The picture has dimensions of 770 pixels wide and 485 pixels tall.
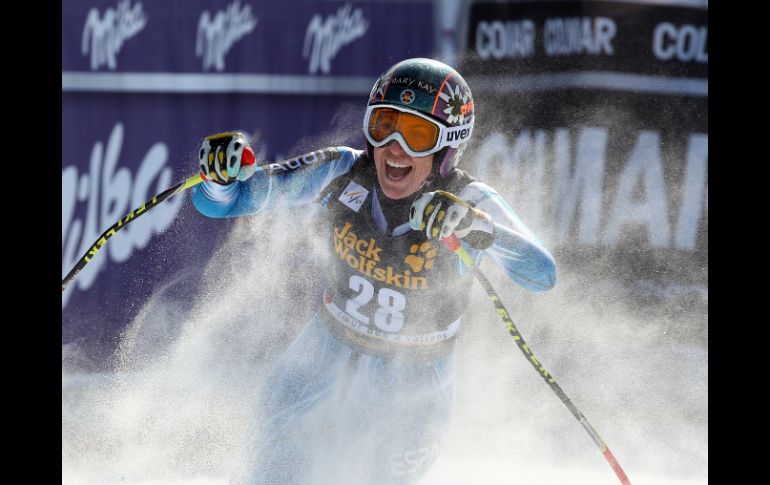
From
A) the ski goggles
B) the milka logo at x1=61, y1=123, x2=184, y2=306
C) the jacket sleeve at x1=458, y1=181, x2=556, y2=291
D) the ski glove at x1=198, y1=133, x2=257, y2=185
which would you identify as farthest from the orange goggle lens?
the milka logo at x1=61, y1=123, x2=184, y2=306

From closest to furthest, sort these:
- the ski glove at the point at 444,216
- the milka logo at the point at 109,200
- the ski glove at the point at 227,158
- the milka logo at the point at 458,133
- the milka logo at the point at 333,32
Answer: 1. the ski glove at the point at 444,216
2. the ski glove at the point at 227,158
3. the milka logo at the point at 458,133
4. the milka logo at the point at 333,32
5. the milka logo at the point at 109,200

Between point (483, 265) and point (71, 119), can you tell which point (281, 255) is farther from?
point (71, 119)

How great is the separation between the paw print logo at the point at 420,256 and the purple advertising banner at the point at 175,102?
2646mm

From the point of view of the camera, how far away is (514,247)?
12.9 feet

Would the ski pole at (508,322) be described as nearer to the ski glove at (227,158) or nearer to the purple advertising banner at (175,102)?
the ski glove at (227,158)

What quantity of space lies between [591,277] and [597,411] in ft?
3.44

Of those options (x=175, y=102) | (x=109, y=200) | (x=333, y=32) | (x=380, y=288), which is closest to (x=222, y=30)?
(x=175, y=102)

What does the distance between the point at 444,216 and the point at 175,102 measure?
12.7ft

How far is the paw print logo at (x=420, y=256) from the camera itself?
4004 mm

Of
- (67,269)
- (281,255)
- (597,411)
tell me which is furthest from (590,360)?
(67,269)

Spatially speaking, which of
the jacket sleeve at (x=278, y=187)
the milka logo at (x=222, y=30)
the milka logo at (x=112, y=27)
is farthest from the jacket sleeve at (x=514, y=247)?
the milka logo at (x=112, y=27)

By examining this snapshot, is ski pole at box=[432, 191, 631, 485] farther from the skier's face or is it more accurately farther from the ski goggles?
the ski goggles

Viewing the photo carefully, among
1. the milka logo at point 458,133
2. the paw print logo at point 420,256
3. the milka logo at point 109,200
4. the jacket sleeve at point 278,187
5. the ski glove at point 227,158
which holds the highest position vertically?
the milka logo at point 458,133

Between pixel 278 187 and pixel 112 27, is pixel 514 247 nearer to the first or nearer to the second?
pixel 278 187
